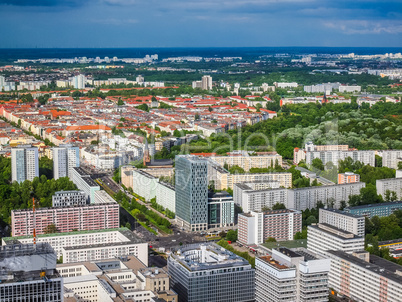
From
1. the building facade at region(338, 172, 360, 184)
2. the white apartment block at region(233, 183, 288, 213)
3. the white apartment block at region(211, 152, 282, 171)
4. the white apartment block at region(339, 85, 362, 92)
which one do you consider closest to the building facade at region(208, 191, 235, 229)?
the white apartment block at region(233, 183, 288, 213)

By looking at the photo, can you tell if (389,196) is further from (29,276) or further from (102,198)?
(29,276)

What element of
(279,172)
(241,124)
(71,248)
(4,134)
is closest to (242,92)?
(241,124)

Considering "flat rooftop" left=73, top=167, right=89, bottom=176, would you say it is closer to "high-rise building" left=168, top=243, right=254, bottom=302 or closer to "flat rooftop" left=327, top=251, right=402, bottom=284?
"high-rise building" left=168, top=243, right=254, bottom=302

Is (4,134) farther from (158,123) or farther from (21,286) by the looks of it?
(21,286)

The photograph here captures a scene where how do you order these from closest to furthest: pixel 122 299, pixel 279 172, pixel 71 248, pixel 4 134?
pixel 122 299, pixel 71 248, pixel 279 172, pixel 4 134

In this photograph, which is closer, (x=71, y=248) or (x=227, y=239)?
(x=71, y=248)

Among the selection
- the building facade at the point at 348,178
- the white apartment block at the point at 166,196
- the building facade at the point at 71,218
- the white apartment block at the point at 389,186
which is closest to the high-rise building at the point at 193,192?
the white apartment block at the point at 166,196
